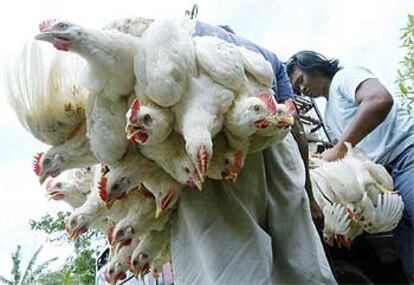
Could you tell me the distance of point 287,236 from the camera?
4.92 feet

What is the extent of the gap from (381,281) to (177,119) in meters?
1.14

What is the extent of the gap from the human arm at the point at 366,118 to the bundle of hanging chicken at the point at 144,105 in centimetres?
73

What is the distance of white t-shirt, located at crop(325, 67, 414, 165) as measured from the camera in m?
2.19

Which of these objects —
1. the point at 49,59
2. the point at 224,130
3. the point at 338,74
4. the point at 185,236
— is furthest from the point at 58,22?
the point at 338,74

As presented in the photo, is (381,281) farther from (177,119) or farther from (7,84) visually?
(7,84)

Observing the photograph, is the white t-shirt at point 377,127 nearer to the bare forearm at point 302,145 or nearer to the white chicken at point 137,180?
the bare forearm at point 302,145

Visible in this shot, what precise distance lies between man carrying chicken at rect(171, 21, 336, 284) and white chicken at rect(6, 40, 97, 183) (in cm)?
25

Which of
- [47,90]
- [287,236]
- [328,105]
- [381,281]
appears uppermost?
[47,90]

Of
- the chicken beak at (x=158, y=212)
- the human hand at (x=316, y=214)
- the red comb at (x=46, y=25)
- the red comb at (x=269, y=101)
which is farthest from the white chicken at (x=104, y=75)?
the human hand at (x=316, y=214)

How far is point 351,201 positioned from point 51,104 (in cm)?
93

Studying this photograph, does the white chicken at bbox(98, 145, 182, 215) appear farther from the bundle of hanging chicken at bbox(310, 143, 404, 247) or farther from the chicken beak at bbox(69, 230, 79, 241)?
the bundle of hanging chicken at bbox(310, 143, 404, 247)

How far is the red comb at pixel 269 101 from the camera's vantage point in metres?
1.31

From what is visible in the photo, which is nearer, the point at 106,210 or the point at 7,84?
the point at 7,84

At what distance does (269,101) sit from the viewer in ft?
4.37
